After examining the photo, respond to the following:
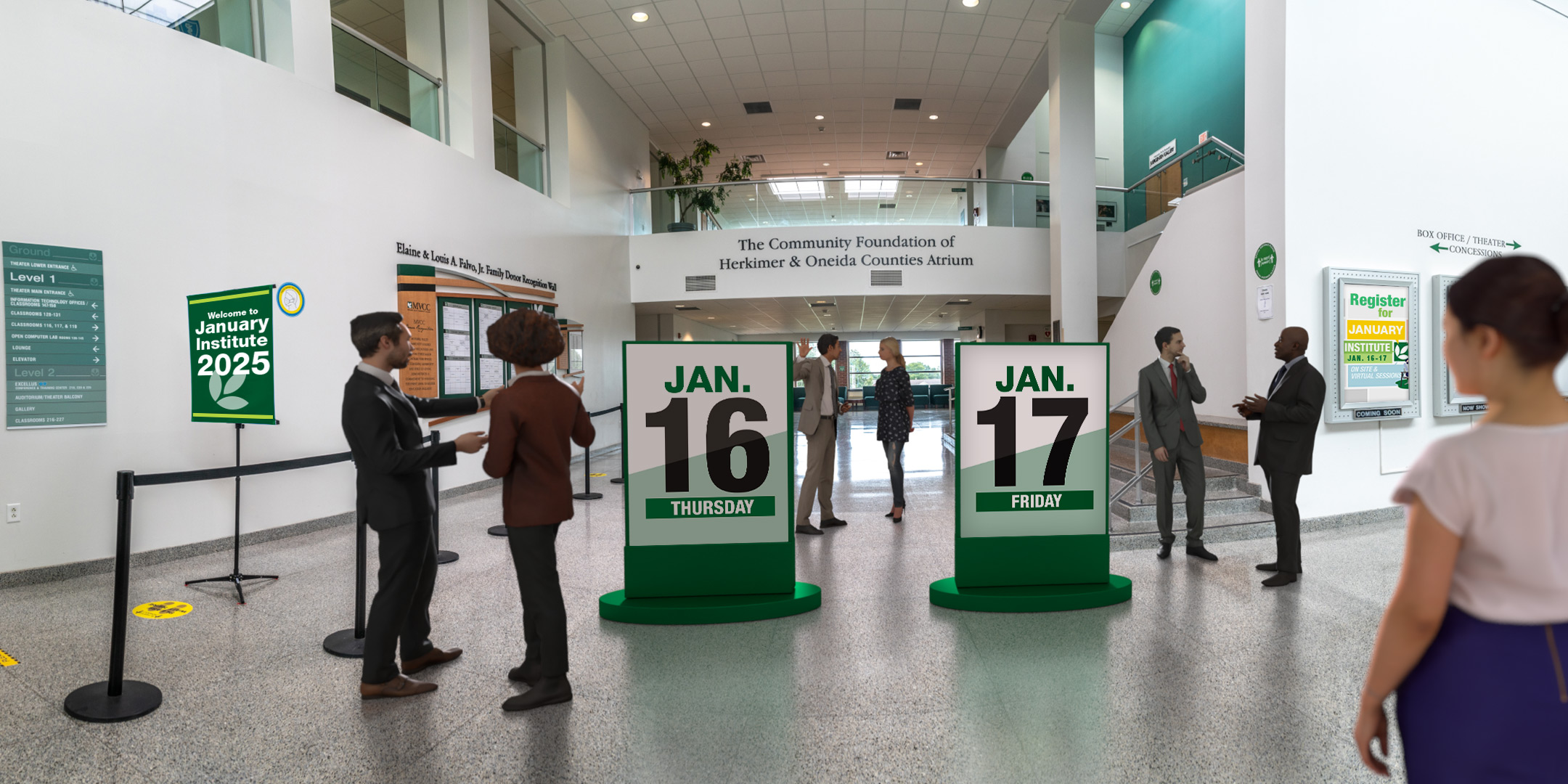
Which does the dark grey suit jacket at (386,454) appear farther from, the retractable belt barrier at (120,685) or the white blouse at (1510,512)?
the white blouse at (1510,512)

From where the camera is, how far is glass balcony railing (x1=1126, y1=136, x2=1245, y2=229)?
7680mm

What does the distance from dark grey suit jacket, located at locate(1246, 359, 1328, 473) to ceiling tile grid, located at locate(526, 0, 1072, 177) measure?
732cm

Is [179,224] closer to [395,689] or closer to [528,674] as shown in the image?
[395,689]

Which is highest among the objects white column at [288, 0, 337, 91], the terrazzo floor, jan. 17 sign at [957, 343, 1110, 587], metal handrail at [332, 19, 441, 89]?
metal handrail at [332, 19, 441, 89]

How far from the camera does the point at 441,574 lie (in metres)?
4.55

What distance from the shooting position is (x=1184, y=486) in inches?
188

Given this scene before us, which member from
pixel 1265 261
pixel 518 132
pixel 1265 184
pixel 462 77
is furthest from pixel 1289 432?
pixel 518 132

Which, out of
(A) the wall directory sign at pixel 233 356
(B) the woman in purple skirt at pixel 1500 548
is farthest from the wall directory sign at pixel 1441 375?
(A) the wall directory sign at pixel 233 356

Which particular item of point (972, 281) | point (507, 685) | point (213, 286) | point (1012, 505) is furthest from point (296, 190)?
point (972, 281)

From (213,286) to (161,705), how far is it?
3409mm

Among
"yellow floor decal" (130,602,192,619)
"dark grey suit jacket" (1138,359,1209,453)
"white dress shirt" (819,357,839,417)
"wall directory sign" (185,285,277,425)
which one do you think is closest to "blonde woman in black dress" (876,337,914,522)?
"white dress shirt" (819,357,839,417)

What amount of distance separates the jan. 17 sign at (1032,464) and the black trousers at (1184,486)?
3.79 ft

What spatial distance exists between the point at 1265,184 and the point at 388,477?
600 centimetres

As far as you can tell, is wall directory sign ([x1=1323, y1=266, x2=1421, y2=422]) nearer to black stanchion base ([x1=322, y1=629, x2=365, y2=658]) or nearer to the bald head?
the bald head
